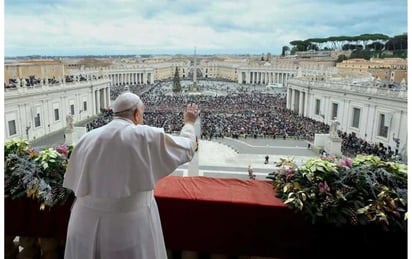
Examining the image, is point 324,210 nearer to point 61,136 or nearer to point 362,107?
point 362,107

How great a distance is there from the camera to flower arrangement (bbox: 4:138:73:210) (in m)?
1.25

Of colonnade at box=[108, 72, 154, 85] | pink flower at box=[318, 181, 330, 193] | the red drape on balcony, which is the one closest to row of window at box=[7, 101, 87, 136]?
colonnade at box=[108, 72, 154, 85]

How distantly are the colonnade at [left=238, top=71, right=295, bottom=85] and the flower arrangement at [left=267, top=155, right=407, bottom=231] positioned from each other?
1309mm

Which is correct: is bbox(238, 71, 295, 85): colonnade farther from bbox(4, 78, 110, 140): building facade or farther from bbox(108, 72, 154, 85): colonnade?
bbox(4, 78, 110, 140): building facade

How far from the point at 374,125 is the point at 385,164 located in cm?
58

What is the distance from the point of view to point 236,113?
2.94m

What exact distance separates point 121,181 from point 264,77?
84.0 inches

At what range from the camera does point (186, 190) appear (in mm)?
1281

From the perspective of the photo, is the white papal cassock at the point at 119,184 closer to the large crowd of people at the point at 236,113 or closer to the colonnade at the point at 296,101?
the large crowd of people at the point at 236,113

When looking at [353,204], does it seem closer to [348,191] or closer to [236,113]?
[348,191]

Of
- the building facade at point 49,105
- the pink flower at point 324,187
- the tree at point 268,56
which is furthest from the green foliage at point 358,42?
the building facade at point 49,105

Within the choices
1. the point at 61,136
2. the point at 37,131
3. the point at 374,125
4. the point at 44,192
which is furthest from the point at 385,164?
the point at 37,131

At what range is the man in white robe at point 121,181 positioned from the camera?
848mm

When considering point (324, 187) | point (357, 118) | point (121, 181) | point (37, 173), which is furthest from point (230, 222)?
point (357, 118)
